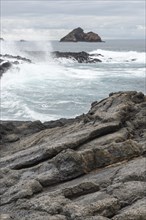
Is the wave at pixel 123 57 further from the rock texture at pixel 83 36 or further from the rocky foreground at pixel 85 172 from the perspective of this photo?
the rock texture at pixel 83 36

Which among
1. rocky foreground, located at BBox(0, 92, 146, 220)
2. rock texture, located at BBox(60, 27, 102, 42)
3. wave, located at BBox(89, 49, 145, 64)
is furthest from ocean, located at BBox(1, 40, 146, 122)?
rock texture, located at BBox(60, 27, 102, 42)

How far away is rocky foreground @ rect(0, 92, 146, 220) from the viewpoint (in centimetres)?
921

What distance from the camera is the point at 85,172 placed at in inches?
452

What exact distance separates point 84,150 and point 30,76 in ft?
111

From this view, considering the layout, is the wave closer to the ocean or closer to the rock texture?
the ocean

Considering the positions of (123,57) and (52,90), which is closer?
(52,90)

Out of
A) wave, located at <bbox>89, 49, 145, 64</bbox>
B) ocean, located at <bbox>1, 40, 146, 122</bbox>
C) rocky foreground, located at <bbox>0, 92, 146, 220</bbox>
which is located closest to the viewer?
rocky foreground, located at <bbox>0, 92, 146, 220</bbox>

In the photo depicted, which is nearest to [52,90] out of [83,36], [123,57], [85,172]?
[85,172]

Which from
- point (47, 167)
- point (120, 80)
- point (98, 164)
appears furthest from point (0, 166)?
point (120, 80)

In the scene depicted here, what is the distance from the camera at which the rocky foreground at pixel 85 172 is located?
921cm

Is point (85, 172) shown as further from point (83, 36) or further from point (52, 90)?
point (83, 36)

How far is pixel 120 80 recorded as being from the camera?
44625 millimetres

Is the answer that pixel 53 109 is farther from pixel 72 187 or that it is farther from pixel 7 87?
pixel 72 187

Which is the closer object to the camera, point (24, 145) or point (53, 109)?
point (24, 145)
